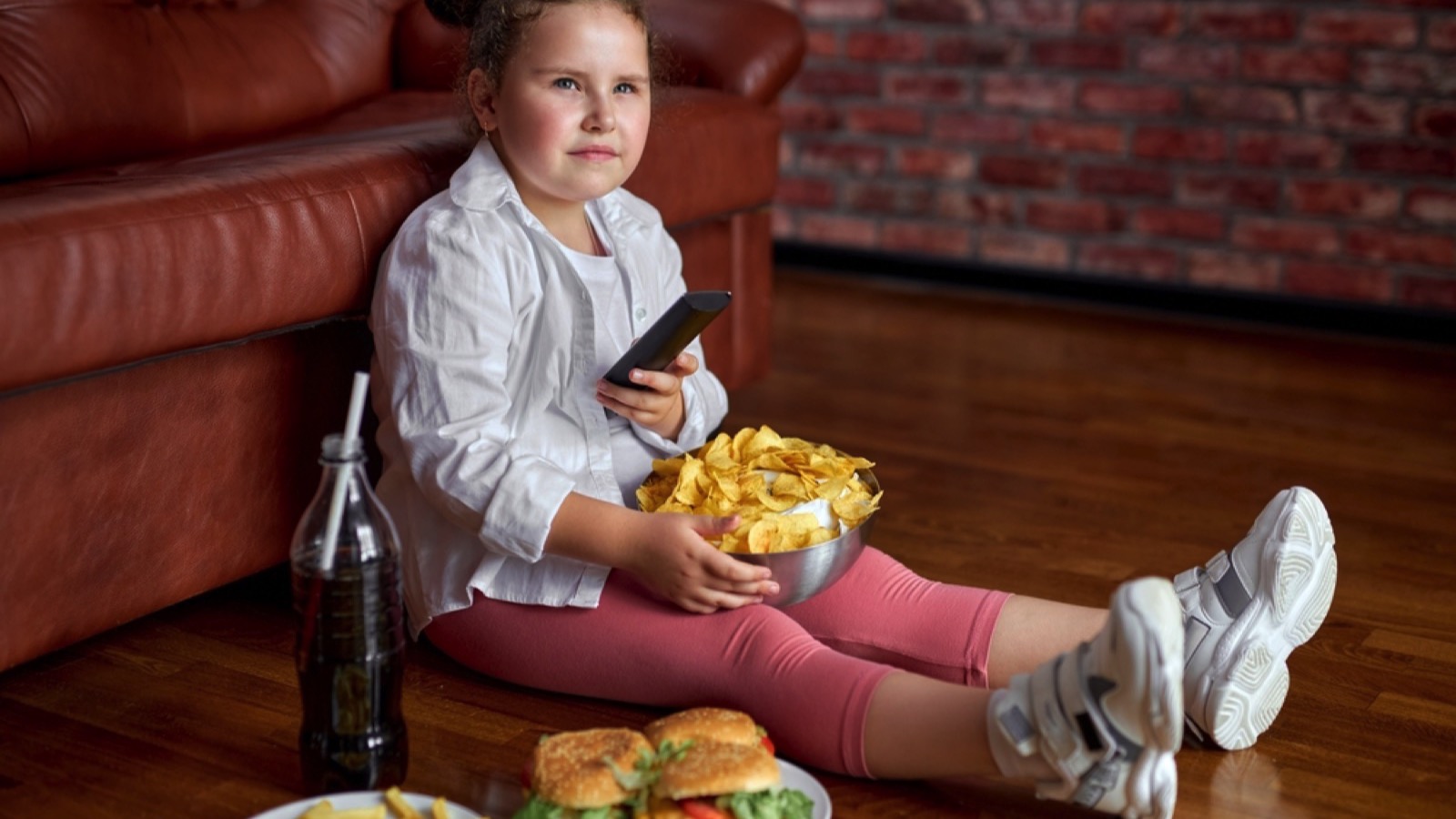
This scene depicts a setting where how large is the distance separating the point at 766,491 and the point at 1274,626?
1.49ft

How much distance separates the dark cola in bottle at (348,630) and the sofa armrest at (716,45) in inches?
43.0

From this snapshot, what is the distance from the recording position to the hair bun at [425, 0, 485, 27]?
1.47 metres

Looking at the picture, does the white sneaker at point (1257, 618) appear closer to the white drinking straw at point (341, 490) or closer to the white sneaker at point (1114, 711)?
the white sneaker at point (1114, 711)

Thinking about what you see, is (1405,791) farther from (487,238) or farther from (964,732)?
(487,238)

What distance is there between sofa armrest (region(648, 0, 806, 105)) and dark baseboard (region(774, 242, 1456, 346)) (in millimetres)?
1136

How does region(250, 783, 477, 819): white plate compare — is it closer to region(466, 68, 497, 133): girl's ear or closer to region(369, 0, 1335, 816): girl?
region(369, 0, 1335, 816): girl

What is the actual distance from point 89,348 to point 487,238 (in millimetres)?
349

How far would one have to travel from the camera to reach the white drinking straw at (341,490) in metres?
1.13

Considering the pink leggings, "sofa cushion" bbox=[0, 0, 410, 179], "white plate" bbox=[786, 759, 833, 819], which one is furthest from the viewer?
"sofa cushion" bbox=[0, 0, 410, 179]

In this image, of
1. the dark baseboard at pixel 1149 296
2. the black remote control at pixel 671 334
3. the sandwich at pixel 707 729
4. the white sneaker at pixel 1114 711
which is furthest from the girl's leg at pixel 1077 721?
the dark baseboard at pixel 1149 296

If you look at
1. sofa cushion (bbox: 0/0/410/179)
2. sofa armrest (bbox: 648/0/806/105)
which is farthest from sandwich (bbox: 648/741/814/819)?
sofa armrest (bbox: 648/0/806/105)

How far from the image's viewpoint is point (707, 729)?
1.17 meters

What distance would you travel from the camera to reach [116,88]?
184 centimetres

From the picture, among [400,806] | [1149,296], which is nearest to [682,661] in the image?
[400,806]
